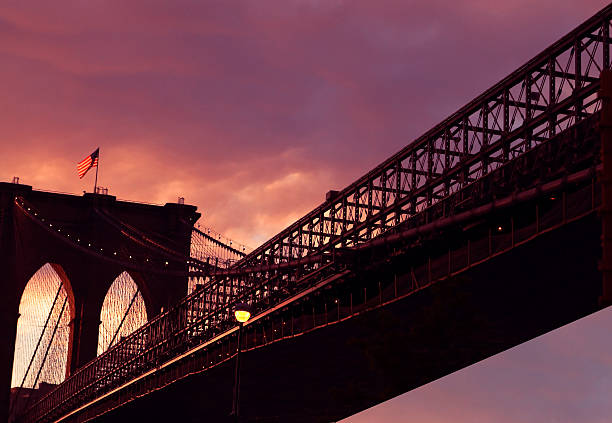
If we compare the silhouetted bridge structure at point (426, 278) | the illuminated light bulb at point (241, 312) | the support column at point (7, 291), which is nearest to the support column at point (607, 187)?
the silhouetted bridge structure at point (426, 278)

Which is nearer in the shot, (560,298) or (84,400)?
(560,298)

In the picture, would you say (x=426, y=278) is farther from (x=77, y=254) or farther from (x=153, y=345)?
(x=77, y=254)

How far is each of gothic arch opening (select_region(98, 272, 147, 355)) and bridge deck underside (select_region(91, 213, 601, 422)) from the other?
2682 cm

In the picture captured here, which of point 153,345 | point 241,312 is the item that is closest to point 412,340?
point 241,312

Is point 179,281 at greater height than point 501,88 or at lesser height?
greater

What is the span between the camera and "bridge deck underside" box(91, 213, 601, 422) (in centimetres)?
4597

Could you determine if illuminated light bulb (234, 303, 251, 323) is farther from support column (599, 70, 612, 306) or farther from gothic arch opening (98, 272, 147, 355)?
gothic arch opening (98, 272, 147, 355)

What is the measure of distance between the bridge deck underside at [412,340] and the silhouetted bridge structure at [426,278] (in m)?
0.15

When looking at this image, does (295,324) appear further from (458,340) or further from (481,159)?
(481,159)

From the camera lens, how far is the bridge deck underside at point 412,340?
4597cm

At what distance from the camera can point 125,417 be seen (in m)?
110

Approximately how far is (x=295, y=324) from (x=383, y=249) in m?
13.9

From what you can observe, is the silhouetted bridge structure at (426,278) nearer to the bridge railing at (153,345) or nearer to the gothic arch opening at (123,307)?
the bridge railing at (153,345)

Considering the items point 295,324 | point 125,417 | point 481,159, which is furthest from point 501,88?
point 125,417
